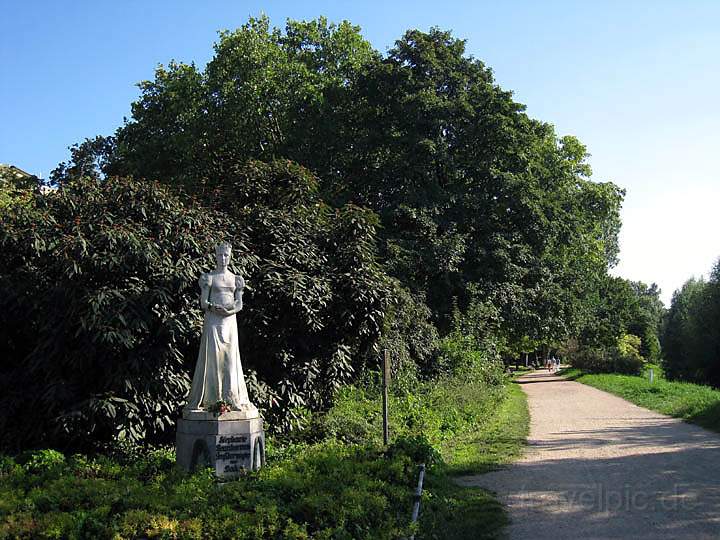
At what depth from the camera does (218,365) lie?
9.87 metres

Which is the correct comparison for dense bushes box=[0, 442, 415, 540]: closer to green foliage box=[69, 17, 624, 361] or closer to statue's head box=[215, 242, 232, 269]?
statue's head box=[215, 242, 232, 269]

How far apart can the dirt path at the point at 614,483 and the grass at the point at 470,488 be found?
0.88ft

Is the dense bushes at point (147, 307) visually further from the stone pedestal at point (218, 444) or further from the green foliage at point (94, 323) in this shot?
the stone pedestal at point (218, 444)

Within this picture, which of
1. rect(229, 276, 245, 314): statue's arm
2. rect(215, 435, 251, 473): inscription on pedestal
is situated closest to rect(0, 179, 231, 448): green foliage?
rect(229, 276, 245, 314): statue's arm

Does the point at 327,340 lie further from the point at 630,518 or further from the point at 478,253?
the point at 478,253

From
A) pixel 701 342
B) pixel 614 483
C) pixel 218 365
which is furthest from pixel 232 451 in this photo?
pixel 701 342

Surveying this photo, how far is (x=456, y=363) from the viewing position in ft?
71.7

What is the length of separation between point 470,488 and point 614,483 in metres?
2.07

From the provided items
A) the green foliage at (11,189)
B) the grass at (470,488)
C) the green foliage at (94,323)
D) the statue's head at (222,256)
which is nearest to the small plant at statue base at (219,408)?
the green foliage at (94,323)

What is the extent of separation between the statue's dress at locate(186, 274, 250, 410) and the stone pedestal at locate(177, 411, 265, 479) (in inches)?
10.2

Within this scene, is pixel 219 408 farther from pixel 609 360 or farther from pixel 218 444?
pixel 609 360

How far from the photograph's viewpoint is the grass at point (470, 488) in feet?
24.9

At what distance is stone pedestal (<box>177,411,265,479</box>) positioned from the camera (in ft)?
30.7

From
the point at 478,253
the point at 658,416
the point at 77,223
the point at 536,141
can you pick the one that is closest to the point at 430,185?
the point at 478,253
